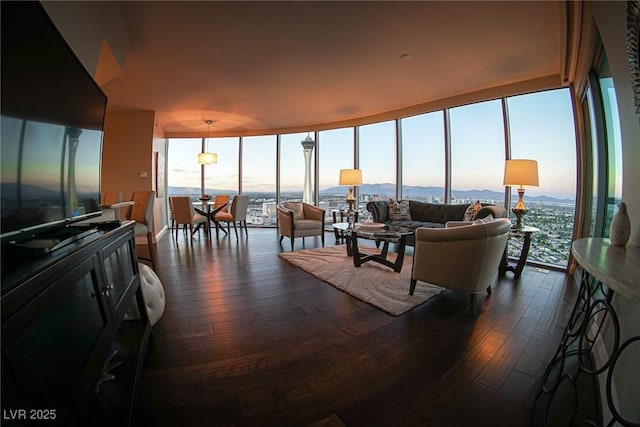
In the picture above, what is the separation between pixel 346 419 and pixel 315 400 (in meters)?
0.18

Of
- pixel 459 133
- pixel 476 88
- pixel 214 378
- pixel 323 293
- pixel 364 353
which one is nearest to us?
pixel 214 378

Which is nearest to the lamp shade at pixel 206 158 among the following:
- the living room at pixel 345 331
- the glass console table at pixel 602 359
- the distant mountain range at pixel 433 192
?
the living room at pixel 345 331

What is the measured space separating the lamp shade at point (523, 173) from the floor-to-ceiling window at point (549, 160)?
0.54m

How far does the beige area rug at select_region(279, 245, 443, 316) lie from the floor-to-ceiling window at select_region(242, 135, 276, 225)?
3.37 meters

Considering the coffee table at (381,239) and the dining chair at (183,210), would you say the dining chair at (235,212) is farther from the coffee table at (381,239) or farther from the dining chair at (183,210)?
the coffee table at (381,239)

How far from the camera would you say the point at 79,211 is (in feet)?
4.23

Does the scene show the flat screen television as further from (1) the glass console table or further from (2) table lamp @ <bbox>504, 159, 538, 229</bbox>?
(2) table lamp @ <bbox>504, 159, 538, 229</bbox>

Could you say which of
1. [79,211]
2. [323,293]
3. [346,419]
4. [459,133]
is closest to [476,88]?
[459,133]

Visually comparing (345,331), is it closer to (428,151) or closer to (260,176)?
(428,151)

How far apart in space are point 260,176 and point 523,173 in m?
5.96

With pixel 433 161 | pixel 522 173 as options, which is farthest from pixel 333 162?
pixel 522 173

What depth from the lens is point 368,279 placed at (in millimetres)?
2994

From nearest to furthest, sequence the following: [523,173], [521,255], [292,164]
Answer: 1. [523,173]
2. [521,255]
3. [292,164]

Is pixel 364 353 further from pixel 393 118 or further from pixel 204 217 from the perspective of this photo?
pixel 204 217
